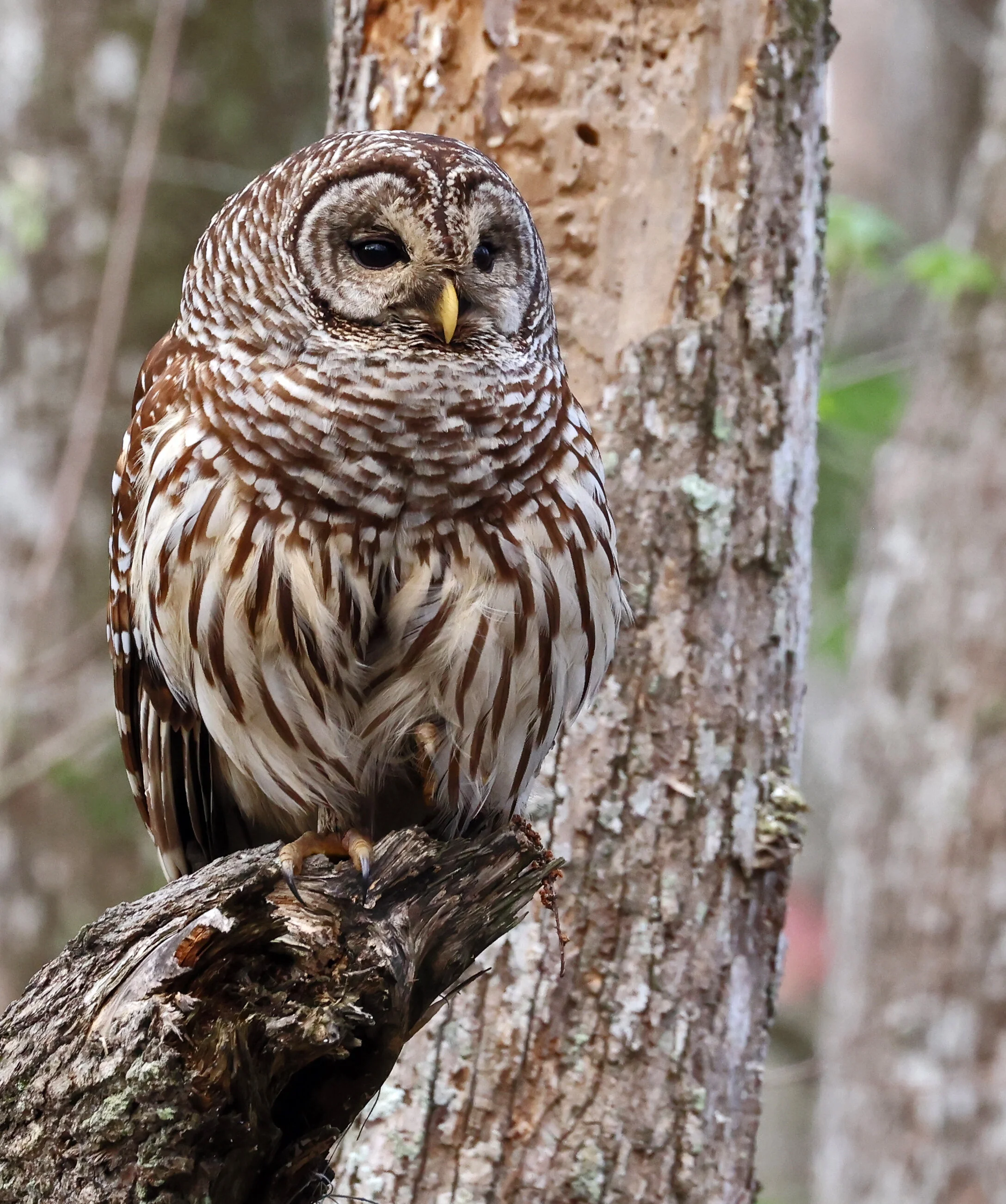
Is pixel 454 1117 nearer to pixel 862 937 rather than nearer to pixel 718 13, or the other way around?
pixel 718 13

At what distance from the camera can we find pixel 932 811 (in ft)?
22.3

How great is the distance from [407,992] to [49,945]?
351 centimetres

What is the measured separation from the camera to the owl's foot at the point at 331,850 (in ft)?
9.13

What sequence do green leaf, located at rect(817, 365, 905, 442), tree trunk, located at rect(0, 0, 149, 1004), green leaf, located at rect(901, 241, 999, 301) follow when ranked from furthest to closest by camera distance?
1. green leaf, located at rect(817, 365, 905, 442)
2. green leaf, located at rect(901, 241, 999, 301)
3. tree trunk, located at rect(0, 0, 149, 1004)

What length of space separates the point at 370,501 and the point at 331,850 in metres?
0.74

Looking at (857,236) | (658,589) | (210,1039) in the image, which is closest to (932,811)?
(857,236)

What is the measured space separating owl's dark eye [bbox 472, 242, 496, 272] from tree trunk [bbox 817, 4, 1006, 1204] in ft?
13.8

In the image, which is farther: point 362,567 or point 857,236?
point 857,236

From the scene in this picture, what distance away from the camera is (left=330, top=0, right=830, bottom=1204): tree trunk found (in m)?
3.61

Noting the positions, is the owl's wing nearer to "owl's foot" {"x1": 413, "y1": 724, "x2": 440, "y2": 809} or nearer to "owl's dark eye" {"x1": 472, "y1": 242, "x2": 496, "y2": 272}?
"owl's foot" {"x1": 413, "y1": 724, "x2": 440, "y2": 809}

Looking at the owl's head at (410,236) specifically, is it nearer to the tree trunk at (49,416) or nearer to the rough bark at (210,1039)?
the rough bark at (210,1039)

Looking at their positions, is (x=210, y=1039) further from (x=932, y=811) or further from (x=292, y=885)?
(x=932, y=811)

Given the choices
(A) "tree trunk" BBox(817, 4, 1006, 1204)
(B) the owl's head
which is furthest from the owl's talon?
(A) "tree trunk" BBox(817, 4, 1006, 1204)

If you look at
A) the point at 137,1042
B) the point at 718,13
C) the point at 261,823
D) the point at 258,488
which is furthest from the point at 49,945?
the point at 718,13
